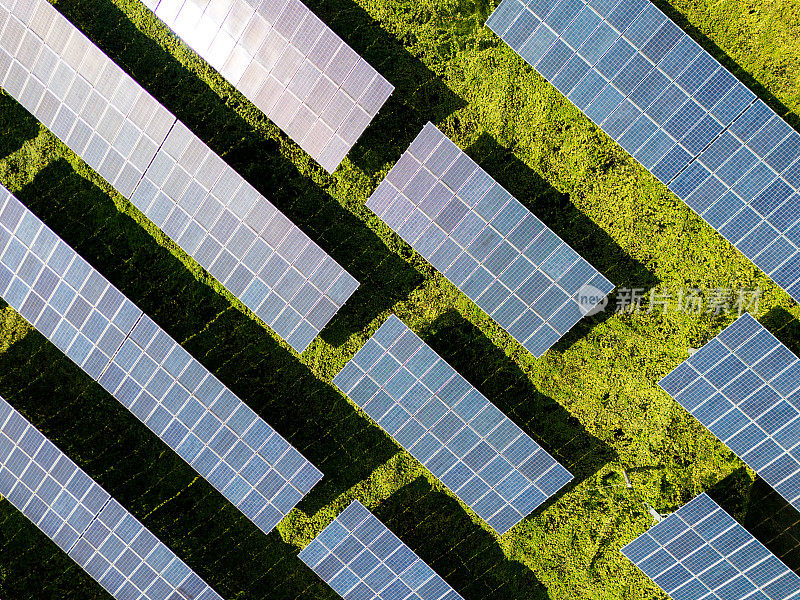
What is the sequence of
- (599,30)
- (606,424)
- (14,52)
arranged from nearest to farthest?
(599,30) < (14,52) < (606,424)

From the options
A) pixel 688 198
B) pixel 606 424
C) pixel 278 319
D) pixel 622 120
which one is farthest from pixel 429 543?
pixel 622 120

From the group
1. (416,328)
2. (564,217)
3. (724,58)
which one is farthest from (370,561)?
(724,58)

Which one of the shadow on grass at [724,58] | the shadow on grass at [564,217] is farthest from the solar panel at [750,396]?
the shadow on grass at [724,58]

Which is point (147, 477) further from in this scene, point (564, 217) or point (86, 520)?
point (564, 217)

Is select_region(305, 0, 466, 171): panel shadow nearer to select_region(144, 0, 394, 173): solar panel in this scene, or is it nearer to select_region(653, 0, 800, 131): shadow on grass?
select_region(144, 0, 394, 173): solar panel

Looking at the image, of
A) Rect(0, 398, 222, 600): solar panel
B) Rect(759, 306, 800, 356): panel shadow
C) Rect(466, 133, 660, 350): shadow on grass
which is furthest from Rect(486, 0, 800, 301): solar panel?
Rect(0, 398, 222, 600): solar panel

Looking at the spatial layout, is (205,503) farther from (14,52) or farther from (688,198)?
(688,198)
